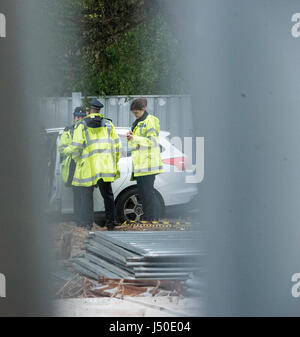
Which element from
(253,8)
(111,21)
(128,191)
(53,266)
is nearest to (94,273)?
(53,266)

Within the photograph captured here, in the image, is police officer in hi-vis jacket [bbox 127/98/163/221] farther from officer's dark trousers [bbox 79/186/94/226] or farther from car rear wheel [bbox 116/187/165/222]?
officer's dark trousers [bbox 79/186/94/226]

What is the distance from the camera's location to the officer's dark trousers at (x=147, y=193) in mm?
5099

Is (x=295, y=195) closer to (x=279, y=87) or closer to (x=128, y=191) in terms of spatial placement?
(x=279, y=87)

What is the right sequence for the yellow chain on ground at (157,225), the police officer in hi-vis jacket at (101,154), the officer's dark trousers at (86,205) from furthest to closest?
the police officer in hi-vis jacket at (101,154) → the officer's dark trousers at (86,205) → the yellow chain on ground at (157,225)

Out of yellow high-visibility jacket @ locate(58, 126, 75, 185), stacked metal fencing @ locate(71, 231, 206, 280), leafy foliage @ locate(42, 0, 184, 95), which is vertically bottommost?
stacked metal fencing @ locate(71, 231, 206, 280)

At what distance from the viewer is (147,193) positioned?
5.03 m

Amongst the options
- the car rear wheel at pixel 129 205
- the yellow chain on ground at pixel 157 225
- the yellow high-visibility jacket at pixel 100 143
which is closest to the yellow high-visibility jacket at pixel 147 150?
the yellow high-visibility jacket at pixel 100 143

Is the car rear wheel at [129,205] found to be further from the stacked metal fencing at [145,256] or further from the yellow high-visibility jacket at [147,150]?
the stacked metal fencing at [145,256]

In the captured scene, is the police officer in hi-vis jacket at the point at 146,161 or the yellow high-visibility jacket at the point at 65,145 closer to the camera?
the yellow high-visibility jacket at the point at 65,145

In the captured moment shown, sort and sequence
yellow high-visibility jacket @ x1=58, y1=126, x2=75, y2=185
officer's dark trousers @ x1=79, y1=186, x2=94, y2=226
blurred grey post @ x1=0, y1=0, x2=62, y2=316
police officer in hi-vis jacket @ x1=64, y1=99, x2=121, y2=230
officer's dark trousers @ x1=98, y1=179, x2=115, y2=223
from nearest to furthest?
blurred grey post @ x1=0, y1=0, x2=62, y2=316
yellow high-visibility jacket @ x1=58, y1=126, x2=75, y2=185
officer's dark trousers @ x1=79, y1=186, x2=94, y2=226
police officer in hi-vis jacket @ x1=64, y1=99, x2=121, y2=230
officer's dark trousers @ x1=98, y1=179, x2=115, y2=223

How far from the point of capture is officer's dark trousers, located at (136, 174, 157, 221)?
5.10 m

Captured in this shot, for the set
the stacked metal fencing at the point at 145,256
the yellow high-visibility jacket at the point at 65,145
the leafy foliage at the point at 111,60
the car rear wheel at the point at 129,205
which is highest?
the leafy foliage at the point at 111,60

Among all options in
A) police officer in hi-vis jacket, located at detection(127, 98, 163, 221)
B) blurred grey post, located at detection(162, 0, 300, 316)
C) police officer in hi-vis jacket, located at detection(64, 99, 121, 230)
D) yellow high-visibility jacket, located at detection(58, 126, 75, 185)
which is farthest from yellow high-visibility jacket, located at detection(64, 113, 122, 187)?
blurred grey post, located at detection(162, 0, 300, 316)

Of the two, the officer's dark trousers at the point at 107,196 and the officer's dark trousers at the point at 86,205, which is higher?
the officer's dark trousers at the point at 86,205
